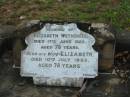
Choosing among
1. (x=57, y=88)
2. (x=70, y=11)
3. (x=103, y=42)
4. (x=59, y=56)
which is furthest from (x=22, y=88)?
(x=70, y=11)

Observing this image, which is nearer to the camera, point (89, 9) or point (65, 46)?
point (65, 46)

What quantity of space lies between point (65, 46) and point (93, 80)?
1.53 ft

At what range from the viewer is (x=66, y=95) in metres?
4.46

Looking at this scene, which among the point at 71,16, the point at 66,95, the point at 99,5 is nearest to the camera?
the point at 66,95

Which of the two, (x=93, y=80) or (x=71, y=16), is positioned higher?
(x=71, y=16)

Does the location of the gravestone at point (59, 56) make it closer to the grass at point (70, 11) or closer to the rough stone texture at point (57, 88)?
the rough stone texture at point (57, 88)

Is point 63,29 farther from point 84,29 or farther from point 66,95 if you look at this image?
point 66,95

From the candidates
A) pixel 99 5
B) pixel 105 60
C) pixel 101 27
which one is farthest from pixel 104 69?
pixel 99 5

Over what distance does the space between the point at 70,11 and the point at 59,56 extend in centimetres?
156

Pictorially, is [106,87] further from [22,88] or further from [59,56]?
[22,88]

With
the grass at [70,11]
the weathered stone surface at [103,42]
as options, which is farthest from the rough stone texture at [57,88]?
the grass at [70,11]

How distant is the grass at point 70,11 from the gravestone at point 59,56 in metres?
1.02

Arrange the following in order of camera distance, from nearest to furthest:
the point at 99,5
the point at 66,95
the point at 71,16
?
the point at 66,95 → the point at 71,16 → the point at 99,5

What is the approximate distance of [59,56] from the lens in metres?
4.67
